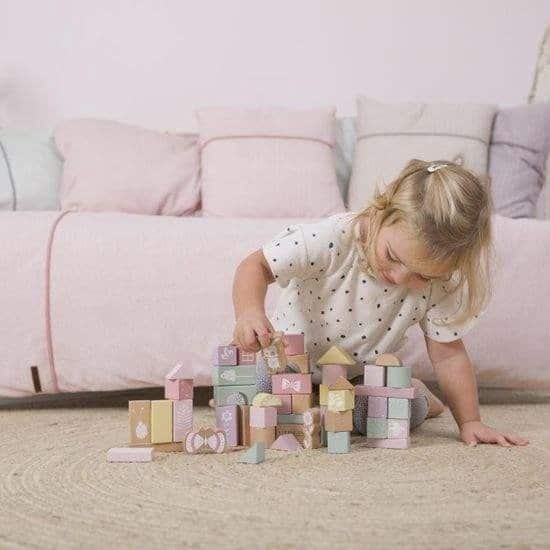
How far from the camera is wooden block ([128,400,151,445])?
48.9 inches

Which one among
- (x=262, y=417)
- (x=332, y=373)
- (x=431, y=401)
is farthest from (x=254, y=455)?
(x=431, y=401)

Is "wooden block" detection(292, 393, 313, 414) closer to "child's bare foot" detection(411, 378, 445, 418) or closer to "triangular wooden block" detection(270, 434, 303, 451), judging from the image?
"triangular wooden block" detection(270, 434, 303, 451)

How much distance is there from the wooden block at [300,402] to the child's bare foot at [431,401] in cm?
→ 29

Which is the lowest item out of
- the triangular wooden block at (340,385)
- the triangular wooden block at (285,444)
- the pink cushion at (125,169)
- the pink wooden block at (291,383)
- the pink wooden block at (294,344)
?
the triangular wooden block at (285,444)

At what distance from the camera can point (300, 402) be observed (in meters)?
1.31

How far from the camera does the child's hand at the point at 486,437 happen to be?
1.32m

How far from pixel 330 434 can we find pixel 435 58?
Answer: 1674mm

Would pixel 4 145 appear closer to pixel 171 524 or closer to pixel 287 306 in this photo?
pixel 287 306

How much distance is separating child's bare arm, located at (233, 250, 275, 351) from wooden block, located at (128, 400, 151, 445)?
0.16m

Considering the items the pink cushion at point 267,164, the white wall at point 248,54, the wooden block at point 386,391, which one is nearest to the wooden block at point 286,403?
Answer: the wooden block at point 386,391

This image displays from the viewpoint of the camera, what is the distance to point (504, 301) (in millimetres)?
1737

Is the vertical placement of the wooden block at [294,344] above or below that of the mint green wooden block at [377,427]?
above

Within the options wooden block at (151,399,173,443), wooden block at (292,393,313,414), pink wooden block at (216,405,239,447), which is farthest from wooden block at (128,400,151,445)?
wooden block at (292,393,313,414)

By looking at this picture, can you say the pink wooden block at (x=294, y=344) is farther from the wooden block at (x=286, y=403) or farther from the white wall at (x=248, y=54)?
the white wall at (x=248, y=54)
